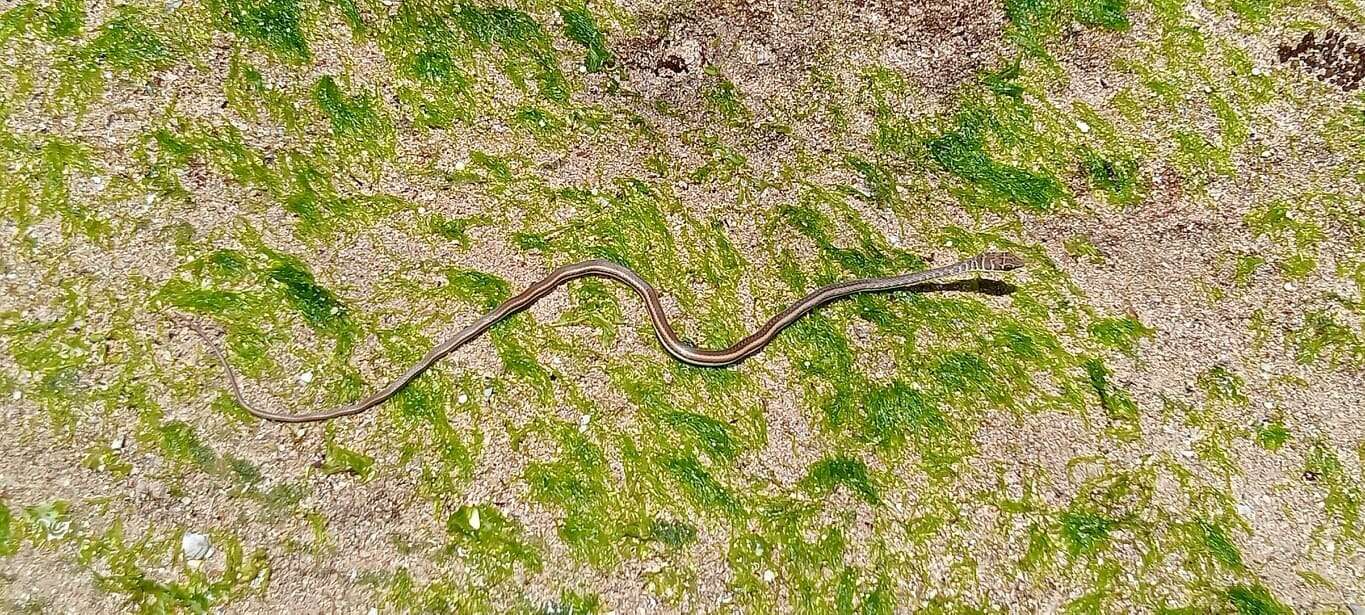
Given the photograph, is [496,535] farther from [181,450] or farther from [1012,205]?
[1012,205]

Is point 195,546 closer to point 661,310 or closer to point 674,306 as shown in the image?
point 661,310

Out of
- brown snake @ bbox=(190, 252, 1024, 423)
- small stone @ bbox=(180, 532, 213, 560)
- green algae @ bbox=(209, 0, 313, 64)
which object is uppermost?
green algae @ bbox=(209, 0, 313, 64)

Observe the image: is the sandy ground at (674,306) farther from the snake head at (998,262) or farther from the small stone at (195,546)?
the snake head at (998,262)

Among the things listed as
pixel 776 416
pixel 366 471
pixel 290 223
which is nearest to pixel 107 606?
pixel 366 471

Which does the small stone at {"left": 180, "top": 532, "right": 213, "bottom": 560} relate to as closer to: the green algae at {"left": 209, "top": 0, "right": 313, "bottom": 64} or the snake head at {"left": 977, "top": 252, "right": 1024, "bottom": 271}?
the green algae at {"left": 209, "top": 0, "right": 313, "bottom": 64}

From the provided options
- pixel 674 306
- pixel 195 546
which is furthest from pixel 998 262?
pixel 195 546

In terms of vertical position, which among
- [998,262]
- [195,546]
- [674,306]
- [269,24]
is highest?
[269,24]

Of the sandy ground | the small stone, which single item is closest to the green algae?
the sandy ground
